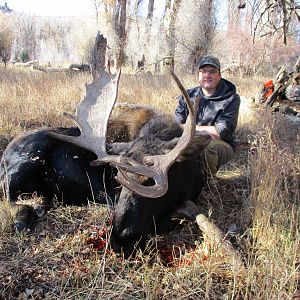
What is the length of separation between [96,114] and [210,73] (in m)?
1.44

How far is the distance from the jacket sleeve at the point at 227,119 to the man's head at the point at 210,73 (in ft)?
0.93

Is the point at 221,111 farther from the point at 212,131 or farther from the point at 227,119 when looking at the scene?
the point at 212,131

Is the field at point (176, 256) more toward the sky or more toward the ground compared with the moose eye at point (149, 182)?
more toward the ground

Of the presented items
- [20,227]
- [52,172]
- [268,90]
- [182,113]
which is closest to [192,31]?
[268,90]

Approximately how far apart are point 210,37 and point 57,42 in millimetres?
51882

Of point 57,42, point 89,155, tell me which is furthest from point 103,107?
point 57,42

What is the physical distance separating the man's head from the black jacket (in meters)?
0.10

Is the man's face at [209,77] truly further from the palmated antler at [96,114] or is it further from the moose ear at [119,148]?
the moose ear at [119,148]

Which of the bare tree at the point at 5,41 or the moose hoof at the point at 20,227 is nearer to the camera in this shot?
the moose hoof at the point at 20,227

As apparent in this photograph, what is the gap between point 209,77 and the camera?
177 inches

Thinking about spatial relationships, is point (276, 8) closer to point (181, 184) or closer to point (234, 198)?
point (234, 198)

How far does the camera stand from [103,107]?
13.3 ft

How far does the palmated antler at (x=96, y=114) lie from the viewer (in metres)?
3.75

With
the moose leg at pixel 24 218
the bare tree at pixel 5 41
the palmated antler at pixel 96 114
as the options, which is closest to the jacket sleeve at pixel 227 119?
the palmated antler at pixel 96 114
